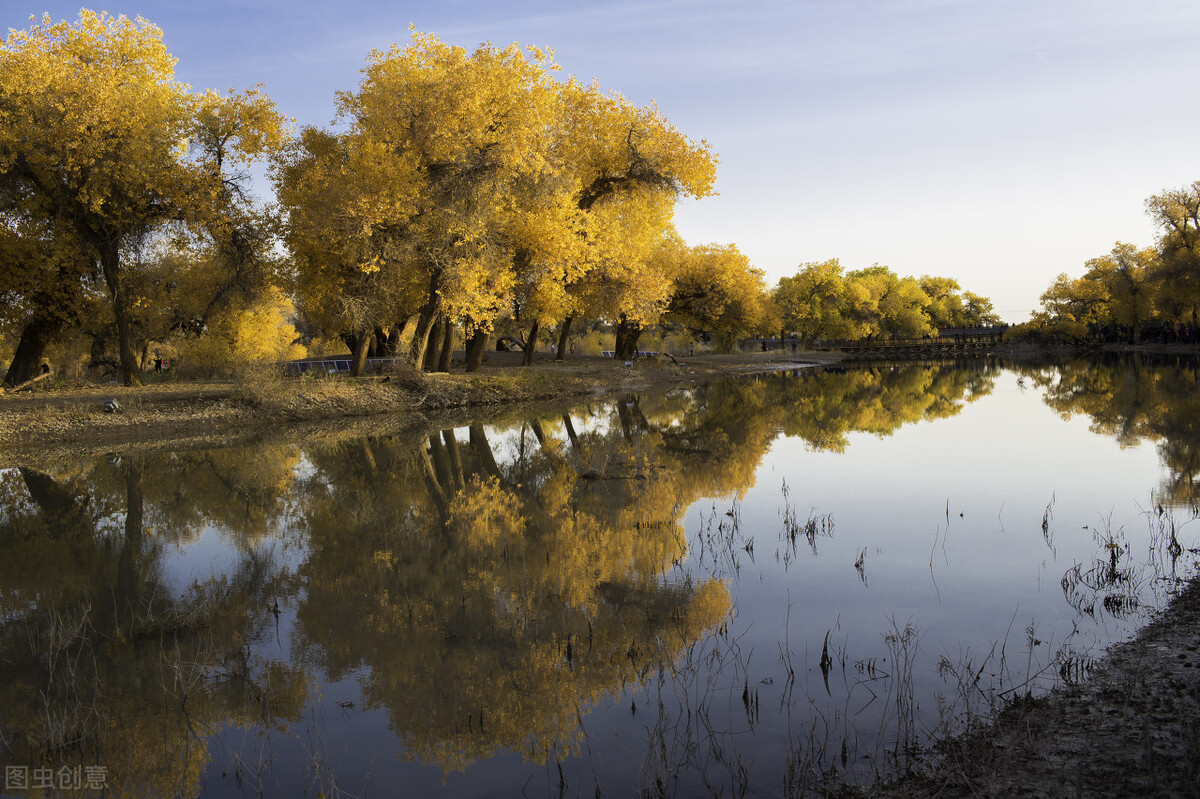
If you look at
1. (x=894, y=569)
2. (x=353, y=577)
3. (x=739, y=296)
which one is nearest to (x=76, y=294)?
(x=353, y=577)

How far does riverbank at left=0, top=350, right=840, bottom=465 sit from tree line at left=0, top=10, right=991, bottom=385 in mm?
1890

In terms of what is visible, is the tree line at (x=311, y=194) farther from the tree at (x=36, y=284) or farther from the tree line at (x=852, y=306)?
the tree line at (x=852, y=306)

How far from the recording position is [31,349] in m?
27.9

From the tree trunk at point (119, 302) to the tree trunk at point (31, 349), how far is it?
3.60 m

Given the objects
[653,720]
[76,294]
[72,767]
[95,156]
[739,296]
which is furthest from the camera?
[739,296]

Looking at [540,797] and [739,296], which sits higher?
[739,296]

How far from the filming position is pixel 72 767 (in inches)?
182

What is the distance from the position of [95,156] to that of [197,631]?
2193 centimetres

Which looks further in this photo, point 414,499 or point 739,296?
point 739,296

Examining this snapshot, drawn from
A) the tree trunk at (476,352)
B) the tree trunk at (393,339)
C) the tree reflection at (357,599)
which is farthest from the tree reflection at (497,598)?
the tree trunk at (393,339)

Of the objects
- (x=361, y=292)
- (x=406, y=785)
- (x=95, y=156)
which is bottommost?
(x=406, y=785)

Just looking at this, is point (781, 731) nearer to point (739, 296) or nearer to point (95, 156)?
point (95, 156)

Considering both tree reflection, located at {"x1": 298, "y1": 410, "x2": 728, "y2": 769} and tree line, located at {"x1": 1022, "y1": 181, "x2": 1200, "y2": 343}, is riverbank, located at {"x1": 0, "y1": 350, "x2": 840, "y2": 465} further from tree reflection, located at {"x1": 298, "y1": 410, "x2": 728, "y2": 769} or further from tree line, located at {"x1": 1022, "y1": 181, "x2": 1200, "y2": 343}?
tree line, located at {"x1": 1022, "y1": 181, "x2": 1200, "y2": 343}

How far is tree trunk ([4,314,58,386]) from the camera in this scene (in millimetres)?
27281
